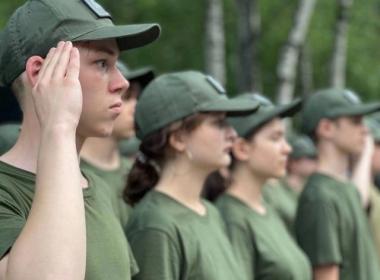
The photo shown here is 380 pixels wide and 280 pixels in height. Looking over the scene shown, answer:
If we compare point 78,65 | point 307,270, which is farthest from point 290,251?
point 78,65

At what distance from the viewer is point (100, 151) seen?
22.5 feet

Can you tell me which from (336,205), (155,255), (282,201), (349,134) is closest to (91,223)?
(155,255)

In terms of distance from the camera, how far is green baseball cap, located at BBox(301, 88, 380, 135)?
7.48 metres

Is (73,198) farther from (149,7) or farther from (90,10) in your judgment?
(149,7)

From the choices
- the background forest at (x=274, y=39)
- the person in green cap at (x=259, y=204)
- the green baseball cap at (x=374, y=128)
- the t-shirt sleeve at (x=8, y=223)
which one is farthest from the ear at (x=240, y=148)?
the background forest at (x=274, y=39)

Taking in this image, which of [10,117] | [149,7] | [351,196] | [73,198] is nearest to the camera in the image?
[73,198]

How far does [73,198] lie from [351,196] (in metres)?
4.13

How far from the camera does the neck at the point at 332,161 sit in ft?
23.8

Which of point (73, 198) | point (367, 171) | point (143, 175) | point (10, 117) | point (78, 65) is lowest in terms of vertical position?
point (10, 117)

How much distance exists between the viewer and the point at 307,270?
6047 mm

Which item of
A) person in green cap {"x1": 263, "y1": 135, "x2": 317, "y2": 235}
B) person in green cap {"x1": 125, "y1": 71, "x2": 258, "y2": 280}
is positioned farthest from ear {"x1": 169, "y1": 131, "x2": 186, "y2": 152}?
person in green cap {"x1": 263, "y1": 135, "x2": 317, "y2": 235}

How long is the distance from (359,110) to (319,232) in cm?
106

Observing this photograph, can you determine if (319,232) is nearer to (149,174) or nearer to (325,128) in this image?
(325,128)

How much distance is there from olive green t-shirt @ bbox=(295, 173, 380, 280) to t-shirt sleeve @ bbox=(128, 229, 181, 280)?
2093mm
